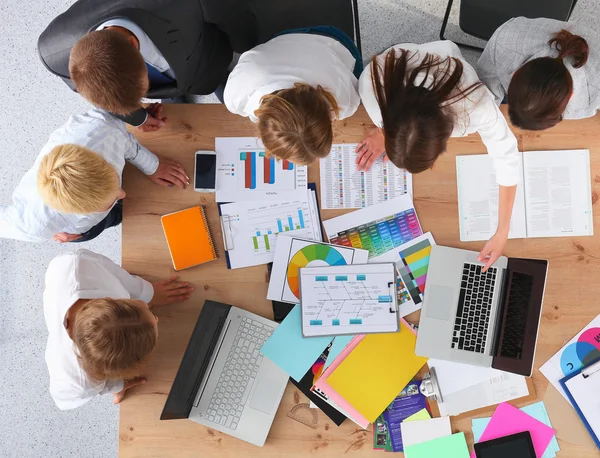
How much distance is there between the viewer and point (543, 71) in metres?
1.15

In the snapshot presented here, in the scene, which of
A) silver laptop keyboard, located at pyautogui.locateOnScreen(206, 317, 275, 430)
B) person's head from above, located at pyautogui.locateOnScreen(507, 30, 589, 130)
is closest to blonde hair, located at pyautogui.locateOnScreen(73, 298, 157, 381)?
silver laptop keyboard, located at pyautogui.locateOnScreen(206, 317, 275, 430)

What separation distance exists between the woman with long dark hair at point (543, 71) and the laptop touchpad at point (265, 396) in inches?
37.3

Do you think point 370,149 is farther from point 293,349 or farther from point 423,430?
point 423,430

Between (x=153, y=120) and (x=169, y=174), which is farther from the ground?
(x=153, y=120)

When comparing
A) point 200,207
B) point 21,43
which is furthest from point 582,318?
point 21,43

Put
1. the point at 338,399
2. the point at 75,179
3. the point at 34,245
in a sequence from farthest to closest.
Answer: the point at 34,245
the point at 338,399
the point at 75,179

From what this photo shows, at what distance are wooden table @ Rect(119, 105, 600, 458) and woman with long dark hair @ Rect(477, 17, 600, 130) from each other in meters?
0.16

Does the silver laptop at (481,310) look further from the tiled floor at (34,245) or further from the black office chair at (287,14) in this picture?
the tiled floor at (34,245)

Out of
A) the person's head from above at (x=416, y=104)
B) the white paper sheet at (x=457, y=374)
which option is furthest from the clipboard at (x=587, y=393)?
the person's head from above at (x=416, y=104)

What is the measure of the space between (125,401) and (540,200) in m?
1.29

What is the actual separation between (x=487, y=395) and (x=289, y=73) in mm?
1014

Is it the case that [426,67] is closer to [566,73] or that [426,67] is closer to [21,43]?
[566,73]

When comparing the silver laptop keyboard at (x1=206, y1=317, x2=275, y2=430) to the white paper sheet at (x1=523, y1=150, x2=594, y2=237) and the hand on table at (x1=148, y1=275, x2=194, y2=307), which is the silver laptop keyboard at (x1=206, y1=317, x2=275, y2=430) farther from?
the white paper sheet at (x1=523, y1=150, x2=594, y2=237)

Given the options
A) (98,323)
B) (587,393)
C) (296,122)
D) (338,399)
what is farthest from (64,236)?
(587,393)
